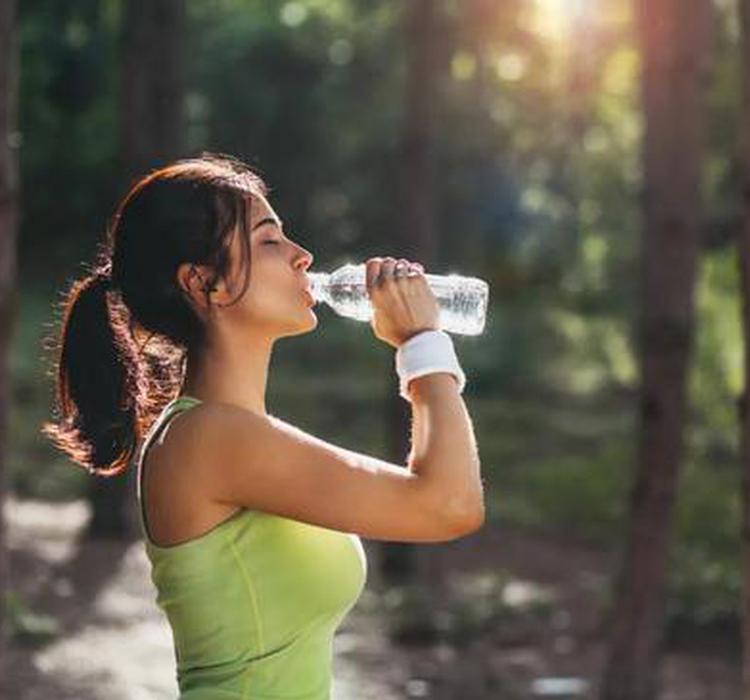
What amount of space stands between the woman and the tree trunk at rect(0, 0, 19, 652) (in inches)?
226

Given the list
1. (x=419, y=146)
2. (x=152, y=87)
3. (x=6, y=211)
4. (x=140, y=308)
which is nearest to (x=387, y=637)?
(x=419, y=146)

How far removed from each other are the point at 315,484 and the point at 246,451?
0.12 metres

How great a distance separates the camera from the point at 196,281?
10.5ft

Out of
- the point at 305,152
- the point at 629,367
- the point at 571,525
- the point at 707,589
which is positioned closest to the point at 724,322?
the point at 707,589

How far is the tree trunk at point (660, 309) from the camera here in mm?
10820

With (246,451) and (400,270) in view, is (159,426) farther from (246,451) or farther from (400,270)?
(400,270)

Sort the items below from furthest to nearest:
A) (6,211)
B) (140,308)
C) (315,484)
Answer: (6,211)
(140,308)
(315,484)

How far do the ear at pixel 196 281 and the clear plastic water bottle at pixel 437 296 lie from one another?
0.63ft

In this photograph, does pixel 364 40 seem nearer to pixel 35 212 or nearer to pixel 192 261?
pixel 35 212

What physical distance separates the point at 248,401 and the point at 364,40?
29118 mm

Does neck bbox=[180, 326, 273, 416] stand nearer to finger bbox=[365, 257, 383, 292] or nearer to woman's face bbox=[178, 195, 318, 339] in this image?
woman's face bbox=[178, 195, 318, 339]

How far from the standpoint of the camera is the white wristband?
314cm

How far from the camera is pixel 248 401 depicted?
3162 mm

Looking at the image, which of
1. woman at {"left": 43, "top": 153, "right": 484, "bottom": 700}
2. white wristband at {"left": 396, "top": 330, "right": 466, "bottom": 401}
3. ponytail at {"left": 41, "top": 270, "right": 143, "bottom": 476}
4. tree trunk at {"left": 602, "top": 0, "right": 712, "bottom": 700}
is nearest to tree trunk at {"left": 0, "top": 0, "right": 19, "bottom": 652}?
tree trunk at {"left": 602, "top": 0, "right": 712, "bottom": 700}
